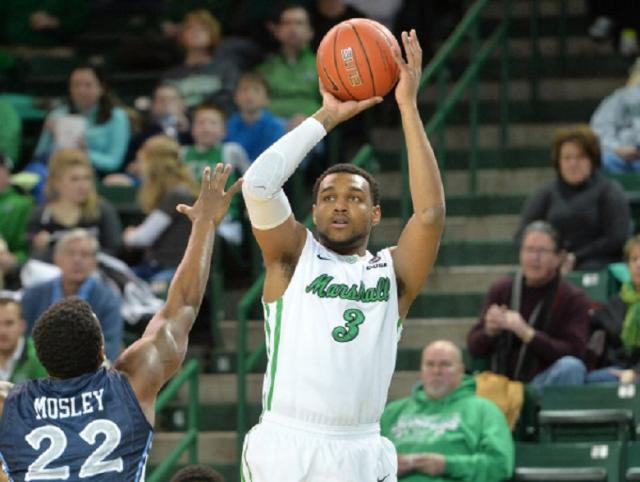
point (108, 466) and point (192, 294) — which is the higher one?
point (192, 294)

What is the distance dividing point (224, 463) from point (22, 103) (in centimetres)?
522

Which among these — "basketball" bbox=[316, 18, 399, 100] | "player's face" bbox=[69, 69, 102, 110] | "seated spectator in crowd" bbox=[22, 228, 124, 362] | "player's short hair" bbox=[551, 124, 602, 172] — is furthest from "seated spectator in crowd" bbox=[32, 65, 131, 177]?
"basketball" bbox=[316, 18, 399, 100]

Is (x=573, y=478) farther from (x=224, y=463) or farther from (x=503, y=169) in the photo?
(x=503, y=169)

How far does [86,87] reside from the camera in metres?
13.9

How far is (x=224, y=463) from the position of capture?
435 inches

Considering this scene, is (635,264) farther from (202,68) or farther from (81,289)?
(202,68)

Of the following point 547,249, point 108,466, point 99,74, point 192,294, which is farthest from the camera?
point 99,74

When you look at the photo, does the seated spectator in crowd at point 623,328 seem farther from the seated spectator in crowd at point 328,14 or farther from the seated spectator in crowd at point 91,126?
the seated spectator in crowd at point 91,126

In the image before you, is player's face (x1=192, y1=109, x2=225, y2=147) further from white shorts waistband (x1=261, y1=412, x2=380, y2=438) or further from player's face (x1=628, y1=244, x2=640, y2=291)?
white shorts waistband (x1=261, y1=412, x2=380, y2=438)

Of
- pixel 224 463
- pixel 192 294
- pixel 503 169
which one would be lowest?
pixel 224 463

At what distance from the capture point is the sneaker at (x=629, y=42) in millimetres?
14008

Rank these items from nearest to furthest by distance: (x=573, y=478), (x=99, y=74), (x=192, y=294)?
(x=192, y=294)
(x=573, y=478)
(x=99, y=74)

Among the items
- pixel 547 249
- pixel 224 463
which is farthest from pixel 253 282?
Result: pixel 547 249

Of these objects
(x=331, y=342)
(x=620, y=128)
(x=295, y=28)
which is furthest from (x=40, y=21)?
(x=331, y=342)
